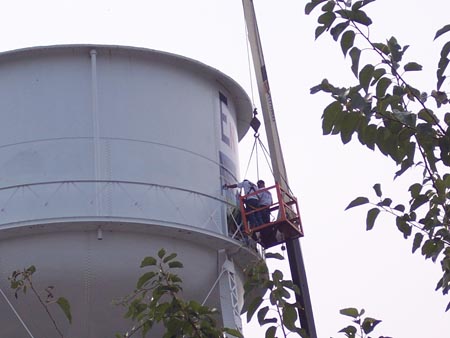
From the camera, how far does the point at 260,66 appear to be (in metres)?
17.9

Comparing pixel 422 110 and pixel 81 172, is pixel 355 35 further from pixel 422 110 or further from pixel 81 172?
pixel 81 172

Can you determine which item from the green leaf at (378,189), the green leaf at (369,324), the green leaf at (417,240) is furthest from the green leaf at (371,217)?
the green leaf at (369,324)

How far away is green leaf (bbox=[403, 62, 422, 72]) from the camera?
15.6 ft

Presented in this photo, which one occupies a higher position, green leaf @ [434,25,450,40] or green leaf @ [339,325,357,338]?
green leaf @ [434,25,450,40]

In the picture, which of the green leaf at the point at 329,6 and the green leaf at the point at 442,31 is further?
the green leaf at the point at 329,6

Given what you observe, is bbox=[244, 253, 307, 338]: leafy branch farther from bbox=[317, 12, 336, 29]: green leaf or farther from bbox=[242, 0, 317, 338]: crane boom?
bbox=[242, 0, 317, 338]: crane boom

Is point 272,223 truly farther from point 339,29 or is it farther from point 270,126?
point 339,29

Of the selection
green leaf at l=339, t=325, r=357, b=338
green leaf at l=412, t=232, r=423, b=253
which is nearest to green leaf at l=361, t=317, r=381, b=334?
green leaf at l=339, t=325, r=357, b=338

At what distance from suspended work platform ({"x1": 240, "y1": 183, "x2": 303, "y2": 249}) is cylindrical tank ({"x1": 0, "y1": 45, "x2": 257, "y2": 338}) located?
1.17 ft

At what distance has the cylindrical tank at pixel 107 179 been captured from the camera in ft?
44.9

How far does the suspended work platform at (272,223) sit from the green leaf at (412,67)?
10.2m

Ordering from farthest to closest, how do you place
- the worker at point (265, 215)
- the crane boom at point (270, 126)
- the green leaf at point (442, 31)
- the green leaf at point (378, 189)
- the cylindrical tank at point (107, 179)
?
1. the crane boom at point (270, 126)
2. the worker at point (265, 215)
3. the cylindrical tank at point (107, 179)
4. the green leaf at point (378, 189)
5. the green leaf at point (442, 31)

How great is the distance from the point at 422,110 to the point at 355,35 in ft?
1.64

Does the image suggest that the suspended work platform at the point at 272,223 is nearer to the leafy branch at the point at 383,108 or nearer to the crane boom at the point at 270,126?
the crane boom at the point at 270,126
